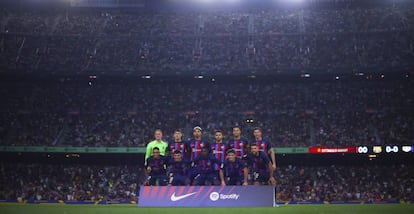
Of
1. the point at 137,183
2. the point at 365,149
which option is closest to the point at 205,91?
the point at 137,183

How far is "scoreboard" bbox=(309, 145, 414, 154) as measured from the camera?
1414 inches

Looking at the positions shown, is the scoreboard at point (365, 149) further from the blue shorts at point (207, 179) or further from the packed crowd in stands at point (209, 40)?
the blue shorts at point (207, 179)

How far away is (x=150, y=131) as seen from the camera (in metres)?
40.7

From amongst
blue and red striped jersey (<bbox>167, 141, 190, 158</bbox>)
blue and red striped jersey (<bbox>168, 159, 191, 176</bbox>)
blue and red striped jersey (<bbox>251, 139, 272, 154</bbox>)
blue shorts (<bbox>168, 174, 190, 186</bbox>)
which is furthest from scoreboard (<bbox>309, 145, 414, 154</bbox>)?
blue shorts (<bbox>168, 174, 190, 186</bbox>)

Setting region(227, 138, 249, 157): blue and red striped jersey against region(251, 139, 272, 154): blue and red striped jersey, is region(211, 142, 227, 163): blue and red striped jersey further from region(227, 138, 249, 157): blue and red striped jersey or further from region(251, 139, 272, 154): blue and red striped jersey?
region(251, 139, 272, 154): blue and red striped jersey

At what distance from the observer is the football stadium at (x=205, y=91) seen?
37625 mm

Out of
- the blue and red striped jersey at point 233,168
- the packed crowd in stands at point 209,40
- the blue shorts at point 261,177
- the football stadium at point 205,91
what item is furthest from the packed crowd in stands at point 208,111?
the blue and red striped jersey at point 233,168

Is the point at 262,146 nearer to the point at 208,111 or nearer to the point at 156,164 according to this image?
the point at 156,164

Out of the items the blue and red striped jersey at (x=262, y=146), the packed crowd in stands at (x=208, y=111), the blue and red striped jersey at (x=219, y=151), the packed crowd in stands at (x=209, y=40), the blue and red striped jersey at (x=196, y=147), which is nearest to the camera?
the blue and red striped jersey at (x=196, y=147)

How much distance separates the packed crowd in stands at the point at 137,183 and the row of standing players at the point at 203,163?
21.1 m

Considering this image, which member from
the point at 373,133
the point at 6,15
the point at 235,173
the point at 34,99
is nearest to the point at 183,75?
the point at 34,99

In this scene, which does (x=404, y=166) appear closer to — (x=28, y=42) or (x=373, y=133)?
(x=373, y=133)

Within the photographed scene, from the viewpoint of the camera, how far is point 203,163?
14.4 meters

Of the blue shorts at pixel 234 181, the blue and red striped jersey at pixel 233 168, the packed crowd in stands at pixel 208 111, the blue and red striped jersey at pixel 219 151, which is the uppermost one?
the packed crowd in stands at pixel 208 111
